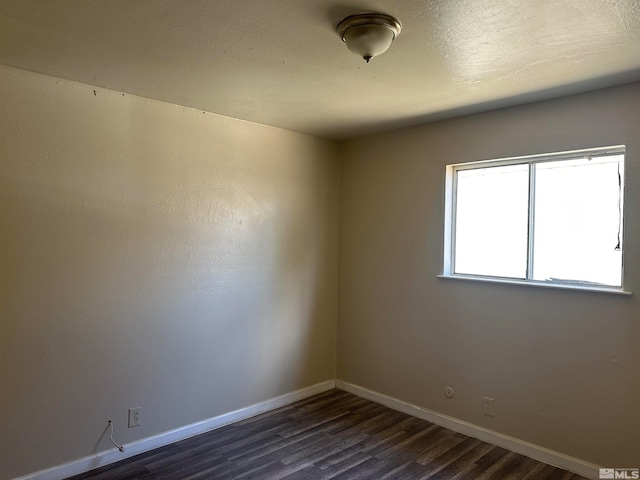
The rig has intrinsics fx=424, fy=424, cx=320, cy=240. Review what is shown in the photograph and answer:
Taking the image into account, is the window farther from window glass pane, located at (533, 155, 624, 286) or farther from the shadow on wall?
the shadow on wall

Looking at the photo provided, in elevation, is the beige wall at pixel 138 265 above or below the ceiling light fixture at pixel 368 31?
below

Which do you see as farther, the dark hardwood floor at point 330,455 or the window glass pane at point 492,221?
the window glass pane at point 492,221

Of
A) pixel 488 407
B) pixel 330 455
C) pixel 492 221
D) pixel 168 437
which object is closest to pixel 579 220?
pixel 492 221

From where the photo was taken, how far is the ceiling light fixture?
179 centimetres

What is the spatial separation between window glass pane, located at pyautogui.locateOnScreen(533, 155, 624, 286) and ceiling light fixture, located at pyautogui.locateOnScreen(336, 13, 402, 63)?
67.8 inches

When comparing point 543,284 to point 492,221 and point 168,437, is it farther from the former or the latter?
point 168,437

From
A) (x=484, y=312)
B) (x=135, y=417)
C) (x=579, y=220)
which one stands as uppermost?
(x=579, y=220)

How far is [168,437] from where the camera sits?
3.07m

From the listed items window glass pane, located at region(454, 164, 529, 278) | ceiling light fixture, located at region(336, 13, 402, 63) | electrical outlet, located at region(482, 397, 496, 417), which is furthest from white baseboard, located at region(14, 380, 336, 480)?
ceiling light fixture, located at region(336, 13, 402, 63)

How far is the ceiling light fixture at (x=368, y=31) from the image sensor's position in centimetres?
179

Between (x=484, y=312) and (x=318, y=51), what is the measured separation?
2.21 metres

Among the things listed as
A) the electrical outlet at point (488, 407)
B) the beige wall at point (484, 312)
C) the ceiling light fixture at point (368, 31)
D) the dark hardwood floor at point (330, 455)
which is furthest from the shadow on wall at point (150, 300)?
the ceiling light fixture at point (368, 31)

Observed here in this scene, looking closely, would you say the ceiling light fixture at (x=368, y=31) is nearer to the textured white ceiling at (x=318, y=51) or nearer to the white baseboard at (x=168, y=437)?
the textured white ceiling at (x=318, y=51)

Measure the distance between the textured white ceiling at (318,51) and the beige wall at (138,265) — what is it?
12.7 inches
